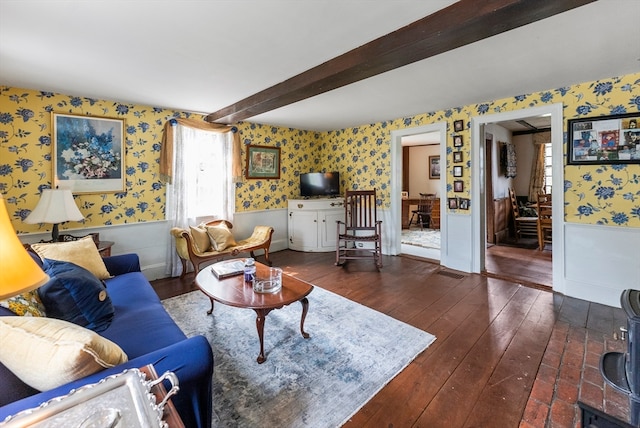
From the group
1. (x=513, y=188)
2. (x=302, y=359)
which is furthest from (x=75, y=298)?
(x=513, y=188)

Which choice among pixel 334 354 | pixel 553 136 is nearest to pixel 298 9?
pixel 334 354

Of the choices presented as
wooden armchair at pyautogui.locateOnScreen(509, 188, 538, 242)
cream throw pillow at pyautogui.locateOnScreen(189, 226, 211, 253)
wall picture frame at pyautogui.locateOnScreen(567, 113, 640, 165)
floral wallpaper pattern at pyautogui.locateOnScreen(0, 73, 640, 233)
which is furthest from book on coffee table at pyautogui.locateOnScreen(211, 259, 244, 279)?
wooden armchair at pyautogui.locateOnScreen(509, 188, 538, 242)

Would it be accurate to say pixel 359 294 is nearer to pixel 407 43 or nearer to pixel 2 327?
pixel 407 43

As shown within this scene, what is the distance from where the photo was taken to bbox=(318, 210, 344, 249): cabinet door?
5.11 meters

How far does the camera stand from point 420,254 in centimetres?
484

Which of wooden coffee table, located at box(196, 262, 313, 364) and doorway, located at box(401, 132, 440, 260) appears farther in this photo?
doorway, located at box(401, 132, 440, 260)

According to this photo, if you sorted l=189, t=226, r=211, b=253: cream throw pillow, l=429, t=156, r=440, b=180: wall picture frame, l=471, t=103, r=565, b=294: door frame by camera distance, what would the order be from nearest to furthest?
1. l=471, t=103, r=565, b=294: door frame
2. l=189, t=226, r=211, b=253: cream throw pillow
3. l=429, t=156, r=440, b=180: wall picture frame

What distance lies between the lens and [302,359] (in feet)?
6.76

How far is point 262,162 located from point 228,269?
2.70 m

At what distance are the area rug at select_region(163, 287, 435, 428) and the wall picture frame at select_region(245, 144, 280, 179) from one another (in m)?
2.51

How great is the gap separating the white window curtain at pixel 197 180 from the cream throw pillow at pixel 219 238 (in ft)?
1.39

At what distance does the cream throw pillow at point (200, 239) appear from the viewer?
3.77 metres

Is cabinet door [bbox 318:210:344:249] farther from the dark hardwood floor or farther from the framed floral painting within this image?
the framed floral painting

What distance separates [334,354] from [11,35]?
309cm
